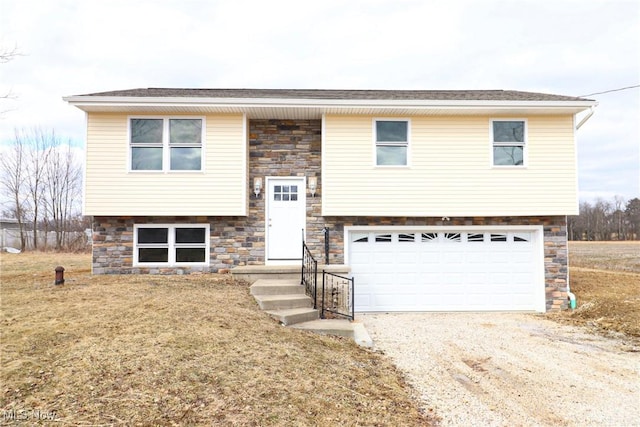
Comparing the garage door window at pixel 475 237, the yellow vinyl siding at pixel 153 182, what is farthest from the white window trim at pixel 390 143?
the yellow vinyl siding at pixel 153 182

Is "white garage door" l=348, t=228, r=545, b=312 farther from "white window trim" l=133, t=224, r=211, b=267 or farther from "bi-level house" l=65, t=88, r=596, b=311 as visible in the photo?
"white window trim" l=133, t=224, r=211, b=267

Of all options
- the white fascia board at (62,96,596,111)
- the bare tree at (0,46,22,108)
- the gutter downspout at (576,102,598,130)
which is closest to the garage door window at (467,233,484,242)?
the white fascia board at (62,96,596,111)

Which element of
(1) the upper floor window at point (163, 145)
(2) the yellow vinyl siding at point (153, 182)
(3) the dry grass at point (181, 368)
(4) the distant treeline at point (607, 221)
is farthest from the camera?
(4) the distant treeline at point (607, 221)

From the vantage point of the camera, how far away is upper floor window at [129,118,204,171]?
9258 mm

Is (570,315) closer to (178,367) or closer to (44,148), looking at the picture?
(178,367)

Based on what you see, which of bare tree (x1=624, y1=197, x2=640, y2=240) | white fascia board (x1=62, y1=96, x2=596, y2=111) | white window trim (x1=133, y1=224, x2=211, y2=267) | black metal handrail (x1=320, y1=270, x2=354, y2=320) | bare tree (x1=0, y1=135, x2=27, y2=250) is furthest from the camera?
bare tree (x1=624, y1=197, x2=640, y2=240)

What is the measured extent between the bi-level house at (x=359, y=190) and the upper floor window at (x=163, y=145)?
0.10 ft

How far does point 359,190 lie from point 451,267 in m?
3.03

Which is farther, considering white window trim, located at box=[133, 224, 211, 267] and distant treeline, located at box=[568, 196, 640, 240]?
distant treeline, located at box=[568, 196, 640, 240]

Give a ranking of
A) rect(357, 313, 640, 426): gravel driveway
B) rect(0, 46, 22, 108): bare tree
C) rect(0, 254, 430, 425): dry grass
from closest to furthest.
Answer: rect(0, 254, 430, 425): dry grass, rect(357, 313, 640, 426): gravel driveway, rect(0, 46, 22, 108): bare tree

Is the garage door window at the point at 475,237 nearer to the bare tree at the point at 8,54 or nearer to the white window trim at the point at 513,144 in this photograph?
the white window trim at the point at 513,144

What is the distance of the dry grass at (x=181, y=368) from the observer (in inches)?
128

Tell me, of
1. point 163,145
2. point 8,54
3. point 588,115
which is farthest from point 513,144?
point 8,54

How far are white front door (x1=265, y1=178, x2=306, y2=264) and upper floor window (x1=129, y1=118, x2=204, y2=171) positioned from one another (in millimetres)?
1950
